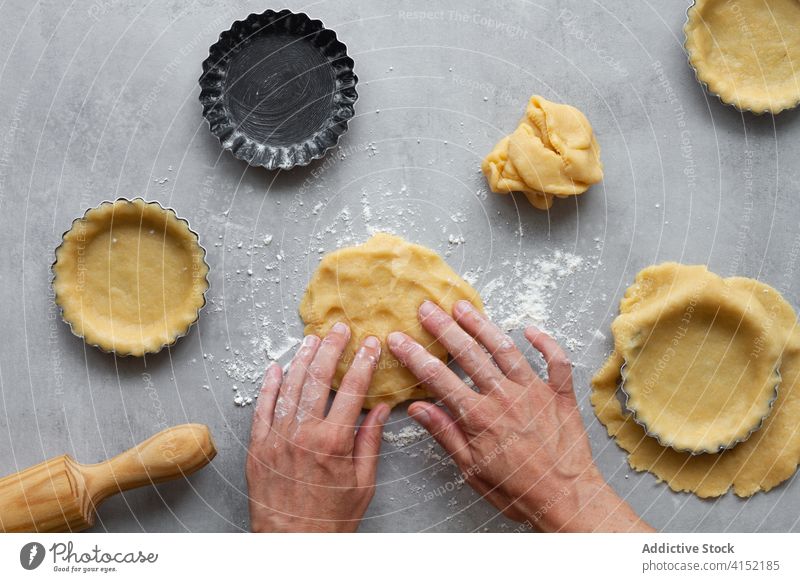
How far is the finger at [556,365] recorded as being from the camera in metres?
2.56

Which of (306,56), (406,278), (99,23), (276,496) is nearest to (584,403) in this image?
(406,278)

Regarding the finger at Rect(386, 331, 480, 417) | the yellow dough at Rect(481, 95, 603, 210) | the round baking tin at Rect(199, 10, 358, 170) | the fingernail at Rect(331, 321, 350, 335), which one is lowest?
the finger at Rect(386, 331, 480, 417)

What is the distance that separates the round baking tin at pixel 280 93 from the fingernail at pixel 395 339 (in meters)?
0.70

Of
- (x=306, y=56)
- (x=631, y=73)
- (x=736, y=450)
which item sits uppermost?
(x=306, y=56)

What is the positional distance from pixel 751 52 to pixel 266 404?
2.24 m

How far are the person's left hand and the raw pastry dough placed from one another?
957 mm

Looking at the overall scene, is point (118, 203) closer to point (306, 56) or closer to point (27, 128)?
point (27, 128)

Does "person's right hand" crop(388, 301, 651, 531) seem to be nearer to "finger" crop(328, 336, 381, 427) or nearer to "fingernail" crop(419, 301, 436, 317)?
"fingernail" crop(419, 301, 436, 317)

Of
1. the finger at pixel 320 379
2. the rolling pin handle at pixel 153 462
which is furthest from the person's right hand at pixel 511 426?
the rolling pin handle at pixel 153 462

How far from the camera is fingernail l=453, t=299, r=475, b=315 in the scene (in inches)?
101

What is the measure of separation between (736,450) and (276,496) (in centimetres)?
170

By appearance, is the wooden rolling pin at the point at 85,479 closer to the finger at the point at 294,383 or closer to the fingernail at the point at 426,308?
the finger at the point at 294,383

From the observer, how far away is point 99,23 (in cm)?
268
